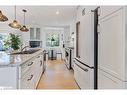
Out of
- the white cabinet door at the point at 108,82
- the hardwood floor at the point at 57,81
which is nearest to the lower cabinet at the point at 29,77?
the hardwood floor at the point at 57,81

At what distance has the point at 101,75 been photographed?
259 cm

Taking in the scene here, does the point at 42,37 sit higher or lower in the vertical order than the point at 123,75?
higher

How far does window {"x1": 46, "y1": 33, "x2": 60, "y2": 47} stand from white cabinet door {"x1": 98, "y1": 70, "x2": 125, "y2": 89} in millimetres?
10369

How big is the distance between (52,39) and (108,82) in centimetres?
1084

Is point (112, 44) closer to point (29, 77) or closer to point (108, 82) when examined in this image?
point (108, 82)

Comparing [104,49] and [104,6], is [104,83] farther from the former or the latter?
[104,6]

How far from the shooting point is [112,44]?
2.12 meters

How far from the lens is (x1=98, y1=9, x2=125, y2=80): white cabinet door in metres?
1.86

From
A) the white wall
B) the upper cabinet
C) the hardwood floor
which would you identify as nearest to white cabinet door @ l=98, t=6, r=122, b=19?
the hardwood floor

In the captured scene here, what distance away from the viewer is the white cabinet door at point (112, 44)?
73.3 inches

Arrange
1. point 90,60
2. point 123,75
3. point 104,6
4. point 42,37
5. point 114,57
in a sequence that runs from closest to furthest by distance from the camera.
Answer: point 123,75 → point 114,57 → point 104,6 → point 90,60 → point 42,37

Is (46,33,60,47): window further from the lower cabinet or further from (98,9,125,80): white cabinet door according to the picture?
(98,9,125,80): white cabinet door
